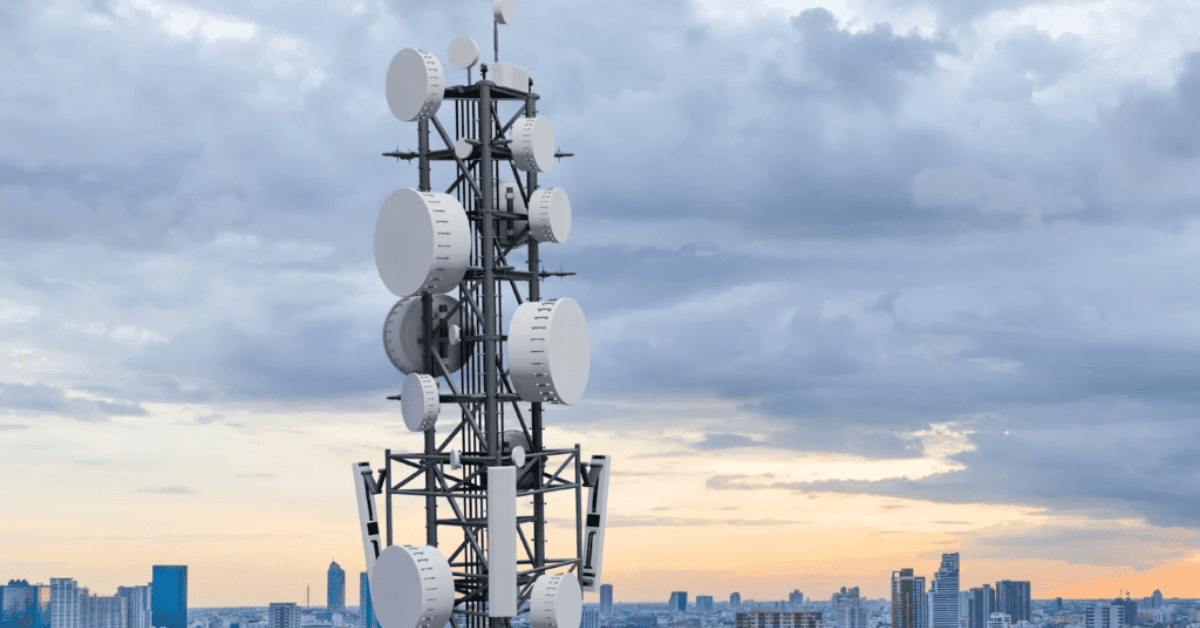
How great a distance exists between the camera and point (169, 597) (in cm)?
17850

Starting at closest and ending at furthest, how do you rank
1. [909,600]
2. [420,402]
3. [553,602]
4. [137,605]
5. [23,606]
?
[553,602], [420,402], [23,606], [137,605], [909,600]

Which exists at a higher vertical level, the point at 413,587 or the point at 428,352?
the point at 428,352

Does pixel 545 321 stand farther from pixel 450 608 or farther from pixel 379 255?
pixel 450 608

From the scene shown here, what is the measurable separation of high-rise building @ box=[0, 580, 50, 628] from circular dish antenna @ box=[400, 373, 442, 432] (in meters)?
159

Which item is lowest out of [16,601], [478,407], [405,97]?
[16,601]

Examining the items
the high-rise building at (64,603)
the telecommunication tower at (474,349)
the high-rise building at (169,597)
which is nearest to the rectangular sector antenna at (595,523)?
the telecommunication tower at (474,349)

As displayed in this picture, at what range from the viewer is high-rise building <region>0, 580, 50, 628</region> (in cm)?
17250

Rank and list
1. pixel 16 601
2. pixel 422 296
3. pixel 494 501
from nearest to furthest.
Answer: pixel 494 501
pixel 422 296
pixel 16 601

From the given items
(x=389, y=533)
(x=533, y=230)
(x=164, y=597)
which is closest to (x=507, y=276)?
(x=533, y=230)

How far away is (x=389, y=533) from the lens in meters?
31.8

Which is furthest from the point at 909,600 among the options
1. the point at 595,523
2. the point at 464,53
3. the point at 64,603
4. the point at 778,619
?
the point at 464,53

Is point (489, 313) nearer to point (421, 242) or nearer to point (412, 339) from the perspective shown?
point (412, 339)

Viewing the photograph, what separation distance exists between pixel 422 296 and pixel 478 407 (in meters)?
2.86

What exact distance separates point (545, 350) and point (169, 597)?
16153cm
